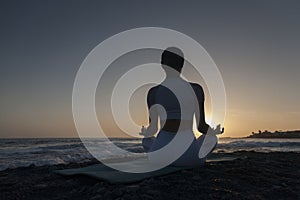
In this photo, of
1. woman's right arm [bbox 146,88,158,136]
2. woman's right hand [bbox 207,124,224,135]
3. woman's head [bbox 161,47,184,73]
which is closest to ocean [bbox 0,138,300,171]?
woman's right arm [bbox 146,88,158,136]

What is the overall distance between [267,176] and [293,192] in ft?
2.54

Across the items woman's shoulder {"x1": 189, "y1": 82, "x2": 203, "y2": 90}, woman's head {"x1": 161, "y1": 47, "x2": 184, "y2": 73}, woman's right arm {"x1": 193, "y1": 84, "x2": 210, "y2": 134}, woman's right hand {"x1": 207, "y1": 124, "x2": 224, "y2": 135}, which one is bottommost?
woman's right hand {"x1": 207, "y1": 124, "x2": 224, "y2": 135}

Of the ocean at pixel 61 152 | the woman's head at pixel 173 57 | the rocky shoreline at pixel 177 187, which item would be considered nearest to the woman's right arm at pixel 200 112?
the woman's head at pixel 173 57

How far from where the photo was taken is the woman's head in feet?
12.7

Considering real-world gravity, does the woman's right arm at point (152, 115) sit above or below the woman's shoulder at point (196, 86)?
below

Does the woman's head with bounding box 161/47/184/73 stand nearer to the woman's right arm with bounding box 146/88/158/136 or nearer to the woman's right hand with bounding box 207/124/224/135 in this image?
the woman's right arm with bounding box 146/88/158/136

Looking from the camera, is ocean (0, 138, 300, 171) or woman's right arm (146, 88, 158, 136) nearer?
woman's right arm (146, 88, 158, 136)

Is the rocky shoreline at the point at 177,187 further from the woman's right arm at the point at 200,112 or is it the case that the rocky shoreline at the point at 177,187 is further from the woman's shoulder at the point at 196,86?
the woman's shoulder at the point at 196,86

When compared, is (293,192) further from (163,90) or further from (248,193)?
(163,90)

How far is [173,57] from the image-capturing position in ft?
12.7

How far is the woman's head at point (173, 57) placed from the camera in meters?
3.87

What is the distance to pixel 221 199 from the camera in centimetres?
282

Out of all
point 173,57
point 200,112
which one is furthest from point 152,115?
point 173,57

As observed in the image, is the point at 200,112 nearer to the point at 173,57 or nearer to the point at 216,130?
the point at 216,130
